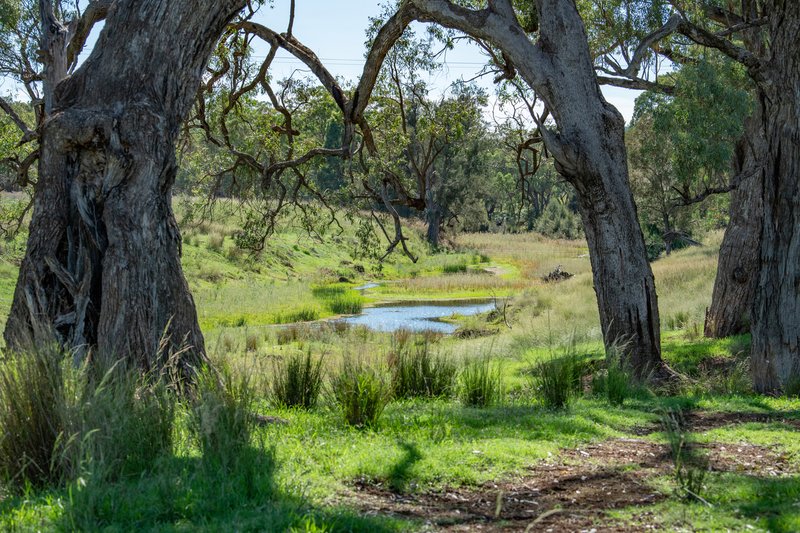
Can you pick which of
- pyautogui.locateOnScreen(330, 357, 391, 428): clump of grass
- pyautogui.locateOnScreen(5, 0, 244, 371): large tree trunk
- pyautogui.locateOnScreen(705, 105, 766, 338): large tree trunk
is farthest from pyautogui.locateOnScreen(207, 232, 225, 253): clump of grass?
pyautogui.locateOnScreen(330, 357, 391, 428): clump of grass

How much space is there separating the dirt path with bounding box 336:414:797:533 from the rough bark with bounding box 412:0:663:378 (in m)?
3.80

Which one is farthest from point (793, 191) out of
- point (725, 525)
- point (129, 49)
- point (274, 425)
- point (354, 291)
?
point (354, 291)

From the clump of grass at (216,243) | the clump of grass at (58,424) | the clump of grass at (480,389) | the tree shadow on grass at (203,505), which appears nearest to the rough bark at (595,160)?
the clump of grass at (480,389)

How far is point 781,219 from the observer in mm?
8766

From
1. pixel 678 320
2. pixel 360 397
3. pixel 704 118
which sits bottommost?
pixel 678 320

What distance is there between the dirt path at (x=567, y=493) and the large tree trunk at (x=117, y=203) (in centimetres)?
290

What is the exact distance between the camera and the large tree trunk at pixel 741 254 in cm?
1323

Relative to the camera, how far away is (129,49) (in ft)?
23.4

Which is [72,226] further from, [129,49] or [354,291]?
[354,291]

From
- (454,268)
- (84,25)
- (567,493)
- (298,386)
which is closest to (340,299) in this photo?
(454,268)

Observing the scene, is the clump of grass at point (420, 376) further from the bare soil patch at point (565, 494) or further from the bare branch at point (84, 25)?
the bare branch at point (84, 25)

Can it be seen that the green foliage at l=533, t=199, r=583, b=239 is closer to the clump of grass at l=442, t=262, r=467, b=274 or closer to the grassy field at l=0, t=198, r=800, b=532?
the clump of grass at l=442, t=262, r=467, b=274

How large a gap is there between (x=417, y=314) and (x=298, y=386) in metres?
20.1

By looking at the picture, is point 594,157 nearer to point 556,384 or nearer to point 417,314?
point 556,384
